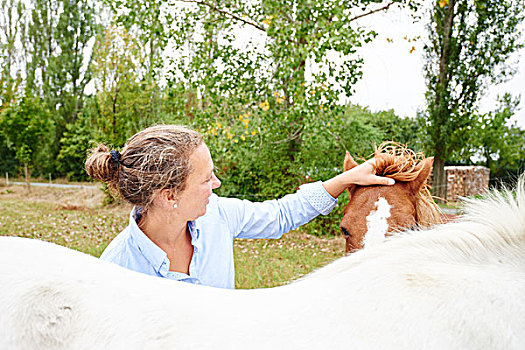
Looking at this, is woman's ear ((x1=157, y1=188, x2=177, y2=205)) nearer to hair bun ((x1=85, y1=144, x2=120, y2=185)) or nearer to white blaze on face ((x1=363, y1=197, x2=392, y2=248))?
hair bun ((x1=85, y1=144, x2=120, y2=185))

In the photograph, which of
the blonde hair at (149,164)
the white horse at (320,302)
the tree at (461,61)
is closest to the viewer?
the white horse at (320,302)

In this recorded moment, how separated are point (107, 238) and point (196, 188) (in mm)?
7888

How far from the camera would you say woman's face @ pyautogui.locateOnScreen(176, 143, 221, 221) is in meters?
1.72

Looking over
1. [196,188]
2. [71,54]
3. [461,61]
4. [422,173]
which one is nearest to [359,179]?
[422,173]

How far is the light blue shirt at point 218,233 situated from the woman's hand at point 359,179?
0.05m

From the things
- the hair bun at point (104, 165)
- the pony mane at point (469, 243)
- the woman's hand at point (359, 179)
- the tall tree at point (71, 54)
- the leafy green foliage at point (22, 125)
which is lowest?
the pony mane at point (469, 243)

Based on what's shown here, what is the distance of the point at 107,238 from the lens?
8.84 metres

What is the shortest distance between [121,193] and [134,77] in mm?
13776

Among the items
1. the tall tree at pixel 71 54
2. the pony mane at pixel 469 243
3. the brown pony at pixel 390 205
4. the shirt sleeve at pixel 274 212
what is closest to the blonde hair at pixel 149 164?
the shirt sleeve at pixel 274 212

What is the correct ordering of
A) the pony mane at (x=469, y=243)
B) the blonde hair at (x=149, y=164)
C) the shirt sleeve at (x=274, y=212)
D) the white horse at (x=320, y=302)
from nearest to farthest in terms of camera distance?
the white horse at (x=320, y=302)
the pony mane at (x=469, y=243)
the blonde hair at (x=149, y=164)
the shirt sleeve at (x=274, y=212)

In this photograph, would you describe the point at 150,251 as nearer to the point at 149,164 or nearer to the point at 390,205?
the point at 149,164

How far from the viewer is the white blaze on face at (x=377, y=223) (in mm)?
2006

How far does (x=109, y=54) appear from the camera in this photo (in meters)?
14.5

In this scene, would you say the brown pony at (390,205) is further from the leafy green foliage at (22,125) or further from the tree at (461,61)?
the leafy green foliage at (22,125)
